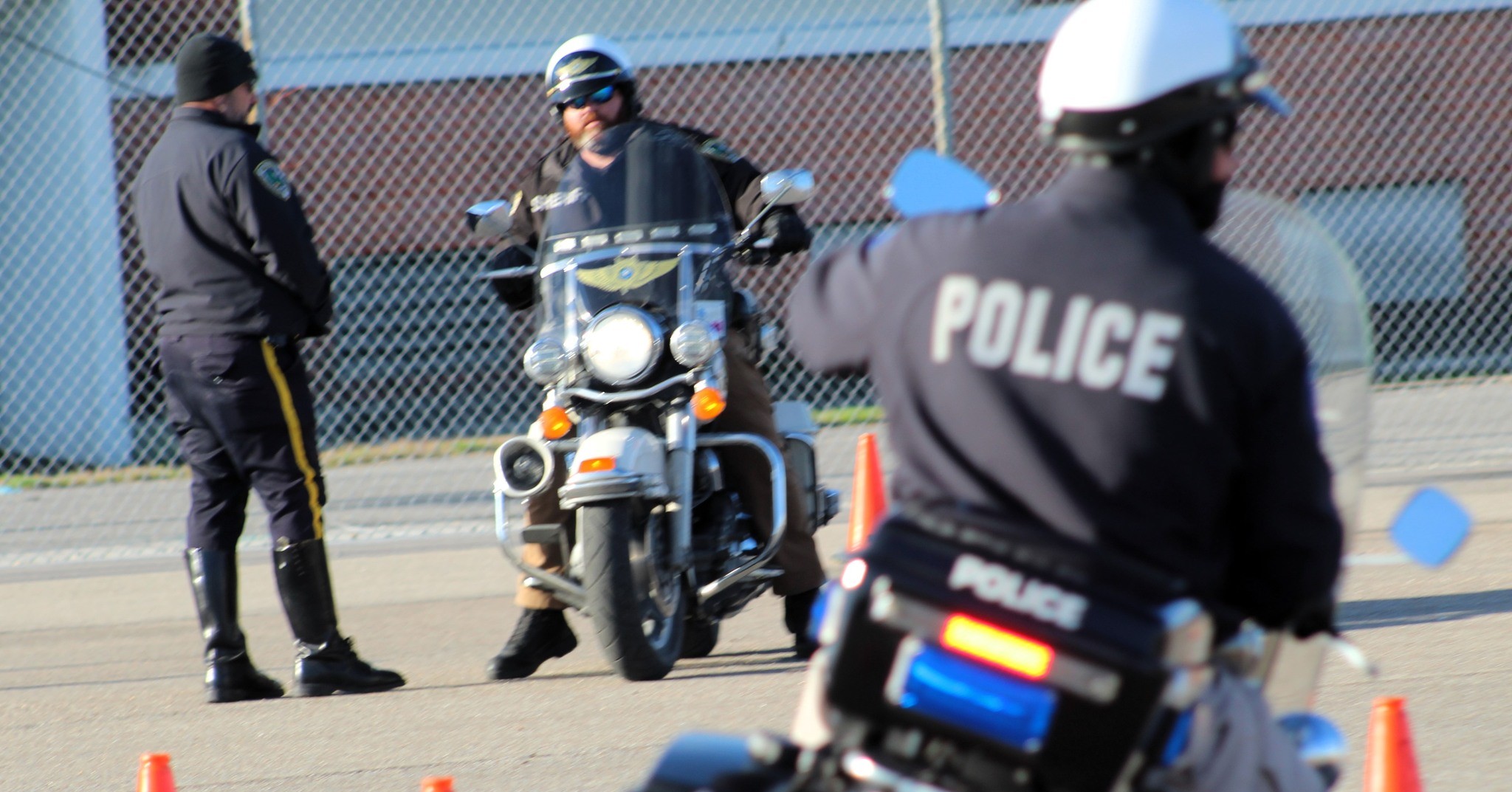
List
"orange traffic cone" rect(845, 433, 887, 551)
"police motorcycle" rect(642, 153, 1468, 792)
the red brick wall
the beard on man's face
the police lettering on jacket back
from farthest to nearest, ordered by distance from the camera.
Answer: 1. the red brick wall
2. "orange traffic cone" rect(845, 433, 887, 551)
3. the beard on man's face
4. the police lettering on jacket back
5. "police motorcycle" rect(642, 153, 1468, 792)

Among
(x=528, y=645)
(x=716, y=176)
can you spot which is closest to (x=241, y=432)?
(x=528, y=645)

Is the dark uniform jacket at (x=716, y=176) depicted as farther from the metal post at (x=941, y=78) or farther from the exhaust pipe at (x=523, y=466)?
the metal post at (x=941, y=78)

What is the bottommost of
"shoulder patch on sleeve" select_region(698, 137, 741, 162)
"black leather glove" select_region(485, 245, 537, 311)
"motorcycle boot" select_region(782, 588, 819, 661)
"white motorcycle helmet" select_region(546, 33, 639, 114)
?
"motorcycle boot" select_region(782, 588, 819, 661)

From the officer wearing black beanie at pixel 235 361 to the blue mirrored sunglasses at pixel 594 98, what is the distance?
922mm

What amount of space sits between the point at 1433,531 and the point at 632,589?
303 centimetres

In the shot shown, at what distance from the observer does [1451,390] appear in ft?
41.7

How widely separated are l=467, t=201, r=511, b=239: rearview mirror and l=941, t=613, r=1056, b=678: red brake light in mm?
4059

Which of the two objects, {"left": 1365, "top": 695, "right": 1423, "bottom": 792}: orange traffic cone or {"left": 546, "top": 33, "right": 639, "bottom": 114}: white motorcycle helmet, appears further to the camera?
{"left": 546, "top": 33, "right": 639, "bottom": 114}: white motorcycle helmet

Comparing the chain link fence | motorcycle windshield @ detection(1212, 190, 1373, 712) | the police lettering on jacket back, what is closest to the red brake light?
the police lettering on jacket back

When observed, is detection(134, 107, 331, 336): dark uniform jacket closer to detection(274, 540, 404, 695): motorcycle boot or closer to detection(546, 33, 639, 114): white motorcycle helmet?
detection(274, 540, 404, 695): motorcycle boot

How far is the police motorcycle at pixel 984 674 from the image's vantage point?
181 cm

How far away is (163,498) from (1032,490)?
34.7ft

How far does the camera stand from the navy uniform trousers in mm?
5480

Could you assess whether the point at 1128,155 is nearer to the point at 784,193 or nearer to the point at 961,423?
the point at 961,423
